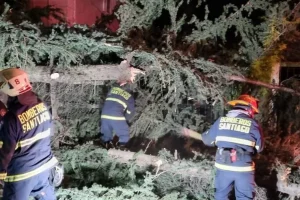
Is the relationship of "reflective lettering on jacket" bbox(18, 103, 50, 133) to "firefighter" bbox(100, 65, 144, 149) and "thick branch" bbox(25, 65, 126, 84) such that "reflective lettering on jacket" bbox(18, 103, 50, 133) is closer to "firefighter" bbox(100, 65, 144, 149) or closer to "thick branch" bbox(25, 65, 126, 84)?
"thick branch" bbox(25, 65, 126, 84)

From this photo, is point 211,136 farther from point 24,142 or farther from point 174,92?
point 24,142

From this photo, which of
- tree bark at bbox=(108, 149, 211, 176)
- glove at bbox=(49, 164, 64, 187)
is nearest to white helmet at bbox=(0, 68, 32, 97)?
glove at bbox=(49, 164, 64, 187)

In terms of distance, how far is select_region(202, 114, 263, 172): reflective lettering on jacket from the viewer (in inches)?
207

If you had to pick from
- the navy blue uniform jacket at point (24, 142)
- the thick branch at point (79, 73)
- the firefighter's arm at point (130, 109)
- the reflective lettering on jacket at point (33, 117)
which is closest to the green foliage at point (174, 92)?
the firefighter's arm at point (130, 109)

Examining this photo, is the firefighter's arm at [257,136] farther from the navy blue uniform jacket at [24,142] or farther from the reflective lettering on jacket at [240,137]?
the navy blue uniform jacket at [24,142]

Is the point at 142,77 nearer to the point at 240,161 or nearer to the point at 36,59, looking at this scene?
the point at 36,59

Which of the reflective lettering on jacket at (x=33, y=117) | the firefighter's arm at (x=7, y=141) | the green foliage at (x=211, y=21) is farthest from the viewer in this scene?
the green foliage at (x=211, y=21)

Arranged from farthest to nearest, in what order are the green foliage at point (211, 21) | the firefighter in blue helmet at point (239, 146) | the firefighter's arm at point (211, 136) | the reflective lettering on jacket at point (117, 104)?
the reflective lettering on jacket at point (117, 104), the green foliage at point (211, 21), the firefighter's arm at point (211, 136), the firefighter in blue helmet at point (239, 146)

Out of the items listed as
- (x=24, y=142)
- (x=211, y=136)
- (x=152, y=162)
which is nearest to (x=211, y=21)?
(x=211, y=136)

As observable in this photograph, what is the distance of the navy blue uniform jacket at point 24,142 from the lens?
410 cm

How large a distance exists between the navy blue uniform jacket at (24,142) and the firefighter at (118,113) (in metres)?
2.48

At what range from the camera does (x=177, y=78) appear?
A: 18.5 ft

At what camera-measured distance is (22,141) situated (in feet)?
13.9

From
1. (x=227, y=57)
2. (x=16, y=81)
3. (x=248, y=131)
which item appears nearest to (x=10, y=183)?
(x=16, y=81)
